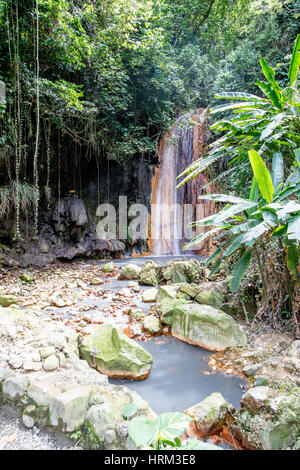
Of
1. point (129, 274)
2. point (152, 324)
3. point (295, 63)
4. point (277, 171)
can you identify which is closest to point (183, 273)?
point (129, 274)

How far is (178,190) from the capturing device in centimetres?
759

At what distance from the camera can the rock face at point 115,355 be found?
73.5 inches

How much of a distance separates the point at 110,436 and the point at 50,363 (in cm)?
68

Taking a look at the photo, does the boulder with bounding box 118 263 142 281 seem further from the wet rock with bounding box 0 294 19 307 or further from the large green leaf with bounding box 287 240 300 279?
the large green leaf with bounding box 287 240 300 279

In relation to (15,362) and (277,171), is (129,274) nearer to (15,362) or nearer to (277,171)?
(15,362)

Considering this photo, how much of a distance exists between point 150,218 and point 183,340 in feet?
18.2

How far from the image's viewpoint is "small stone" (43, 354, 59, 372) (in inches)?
63.4

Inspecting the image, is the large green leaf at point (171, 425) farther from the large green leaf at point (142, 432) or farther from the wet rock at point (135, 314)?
the wet rock at point (135, 314)

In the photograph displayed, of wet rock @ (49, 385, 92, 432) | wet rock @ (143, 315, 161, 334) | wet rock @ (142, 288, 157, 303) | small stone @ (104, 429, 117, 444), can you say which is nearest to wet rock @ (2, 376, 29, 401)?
wet rock @ (49, 385, 92, 432)

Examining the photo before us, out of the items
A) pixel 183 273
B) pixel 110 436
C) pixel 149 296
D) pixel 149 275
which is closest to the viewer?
pixel 110 436

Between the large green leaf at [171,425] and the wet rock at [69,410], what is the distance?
1.53 feet

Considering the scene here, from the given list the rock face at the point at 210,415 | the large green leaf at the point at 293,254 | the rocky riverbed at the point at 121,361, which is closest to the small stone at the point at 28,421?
the rocky riverbed at the point at 121,361

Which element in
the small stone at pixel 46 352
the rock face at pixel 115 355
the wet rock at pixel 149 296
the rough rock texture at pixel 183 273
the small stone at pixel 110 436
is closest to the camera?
the small stone at pixel 110 436
